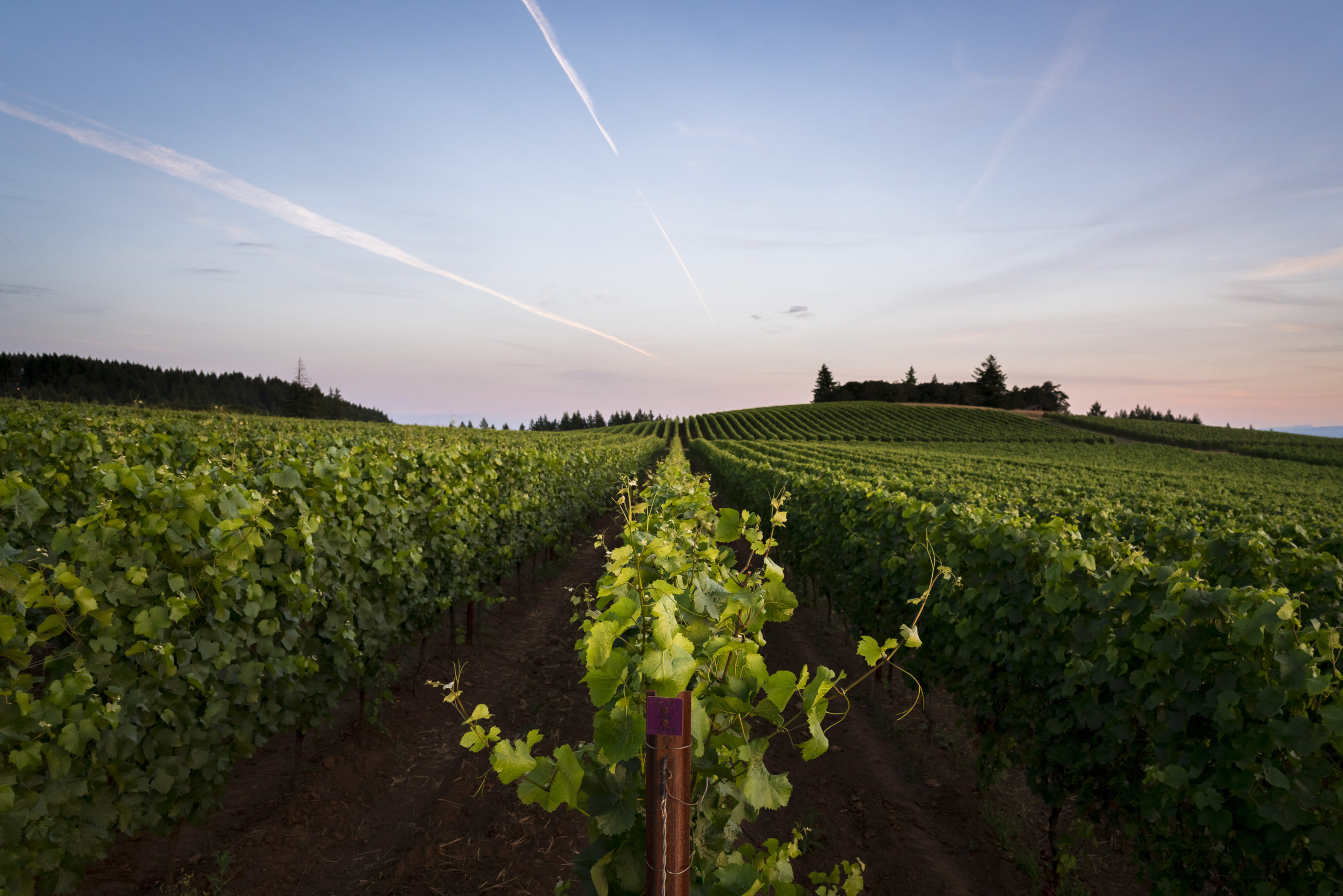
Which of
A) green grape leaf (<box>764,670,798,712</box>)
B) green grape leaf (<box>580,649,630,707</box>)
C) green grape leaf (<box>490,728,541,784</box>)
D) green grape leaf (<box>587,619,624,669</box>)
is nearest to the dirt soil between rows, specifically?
green grape leaf (<box>490,728,541,784</box>)

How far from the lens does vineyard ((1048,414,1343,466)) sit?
60375mm

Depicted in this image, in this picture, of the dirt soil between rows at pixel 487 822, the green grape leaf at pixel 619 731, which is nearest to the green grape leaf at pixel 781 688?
the green grape leaf at pixel 619 731

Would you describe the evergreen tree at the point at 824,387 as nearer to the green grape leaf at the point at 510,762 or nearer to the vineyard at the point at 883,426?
the vineyard at the point at 883,426

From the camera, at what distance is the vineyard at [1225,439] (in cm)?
6038

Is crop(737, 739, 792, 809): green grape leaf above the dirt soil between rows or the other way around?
above

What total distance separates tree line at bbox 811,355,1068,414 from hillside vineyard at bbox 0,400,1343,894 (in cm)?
11216

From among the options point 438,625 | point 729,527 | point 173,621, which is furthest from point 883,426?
point 173,621

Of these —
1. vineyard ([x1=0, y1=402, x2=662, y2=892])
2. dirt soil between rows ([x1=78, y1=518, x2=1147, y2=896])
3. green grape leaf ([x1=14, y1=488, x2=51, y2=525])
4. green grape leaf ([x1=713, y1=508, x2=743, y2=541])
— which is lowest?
dirt soil between rows ([x1=78, y1=518, x2=1147, y2=896])

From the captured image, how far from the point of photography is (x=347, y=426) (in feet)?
130

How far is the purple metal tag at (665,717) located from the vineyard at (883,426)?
2608 inches

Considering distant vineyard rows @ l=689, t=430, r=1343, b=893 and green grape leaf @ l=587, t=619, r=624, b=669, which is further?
distant vineyard rows @ l=689, t=430, r=1343, b=893

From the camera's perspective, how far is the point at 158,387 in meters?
86.9

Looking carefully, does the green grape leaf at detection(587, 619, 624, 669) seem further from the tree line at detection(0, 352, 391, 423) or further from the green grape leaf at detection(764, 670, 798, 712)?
the tree line at detection(0, 352, 391, 423)

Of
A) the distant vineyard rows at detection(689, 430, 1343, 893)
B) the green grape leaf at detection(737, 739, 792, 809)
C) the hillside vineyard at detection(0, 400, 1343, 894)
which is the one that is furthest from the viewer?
the hillside vineyard at detection(0, 400, 1343, 894)
